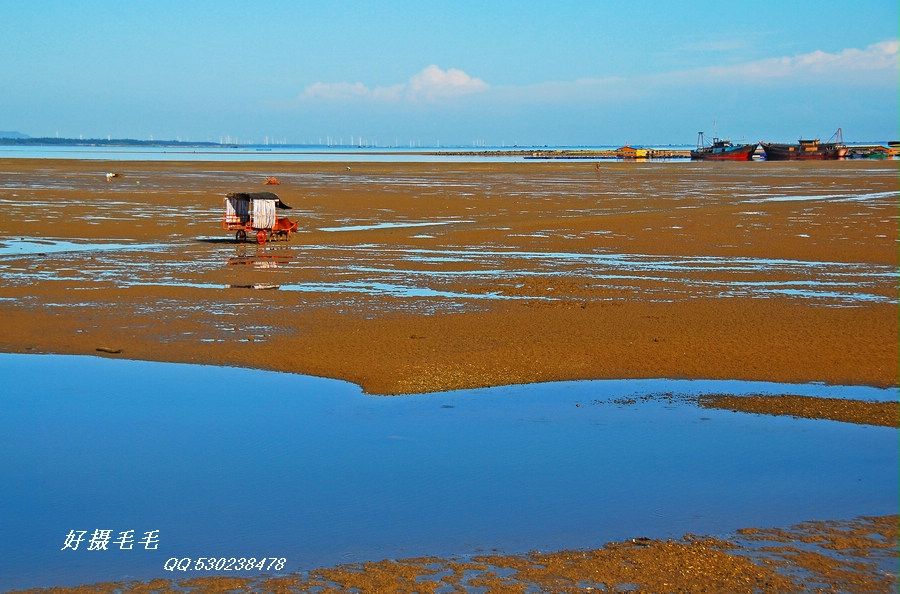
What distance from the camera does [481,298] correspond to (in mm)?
18172

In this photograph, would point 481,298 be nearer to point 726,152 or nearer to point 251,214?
point 251,214

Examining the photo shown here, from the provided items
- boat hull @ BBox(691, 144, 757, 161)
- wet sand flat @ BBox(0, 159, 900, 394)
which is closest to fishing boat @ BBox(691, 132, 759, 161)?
boat hull @ BBox(691, 144, 757, 161)

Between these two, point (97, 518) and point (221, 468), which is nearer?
point (97, 518)

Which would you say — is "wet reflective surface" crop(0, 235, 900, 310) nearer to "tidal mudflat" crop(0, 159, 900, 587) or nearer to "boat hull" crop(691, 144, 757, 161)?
"tidal mudflat" crop(0, 159, 900, 587)

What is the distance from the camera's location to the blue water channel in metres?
7.29

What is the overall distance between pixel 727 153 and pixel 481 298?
12288cm

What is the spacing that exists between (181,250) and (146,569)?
20.2 meters

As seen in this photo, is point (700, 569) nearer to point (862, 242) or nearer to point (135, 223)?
point (862, 242)

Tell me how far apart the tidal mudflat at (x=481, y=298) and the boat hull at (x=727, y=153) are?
98705mm

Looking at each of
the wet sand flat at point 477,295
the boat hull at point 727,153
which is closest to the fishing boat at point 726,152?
the boat hull at point 727,153

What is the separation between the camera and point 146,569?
673 centimetres

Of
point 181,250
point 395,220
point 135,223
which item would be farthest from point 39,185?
point 181,250

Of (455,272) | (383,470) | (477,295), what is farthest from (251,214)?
(383,470)

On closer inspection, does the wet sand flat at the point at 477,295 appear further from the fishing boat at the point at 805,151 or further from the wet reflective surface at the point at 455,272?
the fishing boat at the point at 805,151
